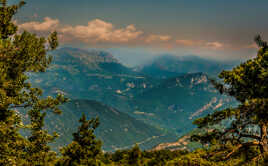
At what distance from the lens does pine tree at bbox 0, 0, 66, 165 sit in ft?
55.7

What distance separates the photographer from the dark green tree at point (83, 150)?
44.1 meters

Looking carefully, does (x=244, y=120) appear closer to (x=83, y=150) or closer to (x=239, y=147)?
(x=239, y=147)

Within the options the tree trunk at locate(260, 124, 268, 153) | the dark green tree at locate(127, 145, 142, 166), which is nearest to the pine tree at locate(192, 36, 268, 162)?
the tree trunk at locate(260, 124, 268, 153)

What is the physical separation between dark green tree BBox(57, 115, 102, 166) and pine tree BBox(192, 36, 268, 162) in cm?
3230

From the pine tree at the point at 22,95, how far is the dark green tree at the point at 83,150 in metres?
23.2

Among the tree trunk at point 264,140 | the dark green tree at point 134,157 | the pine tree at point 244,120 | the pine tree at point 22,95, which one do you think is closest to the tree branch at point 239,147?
the pine tree at point 244,120

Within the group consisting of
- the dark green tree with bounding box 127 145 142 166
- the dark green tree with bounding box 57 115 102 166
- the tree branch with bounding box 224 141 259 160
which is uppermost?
the tree branch with bounding box 224 141 259 160

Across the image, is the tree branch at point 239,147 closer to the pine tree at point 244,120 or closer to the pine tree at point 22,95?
the pine tree at point 244,120

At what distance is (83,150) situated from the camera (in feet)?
147

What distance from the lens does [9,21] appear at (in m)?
20.0

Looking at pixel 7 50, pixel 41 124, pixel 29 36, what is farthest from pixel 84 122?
pixel 7 50

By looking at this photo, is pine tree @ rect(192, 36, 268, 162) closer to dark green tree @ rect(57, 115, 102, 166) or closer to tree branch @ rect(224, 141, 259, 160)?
tree branch @ rect(224, 141, 259, 160)

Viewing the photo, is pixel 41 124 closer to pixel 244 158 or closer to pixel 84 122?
pixel 244 158

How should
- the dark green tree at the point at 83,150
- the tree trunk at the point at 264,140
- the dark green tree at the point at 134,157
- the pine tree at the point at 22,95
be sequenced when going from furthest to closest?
the dark green tree at the point at 134,157, the dark green tree at the point at 83,150, the pine tree at the point at 22,95, the tree trunk at the point at 264,140
